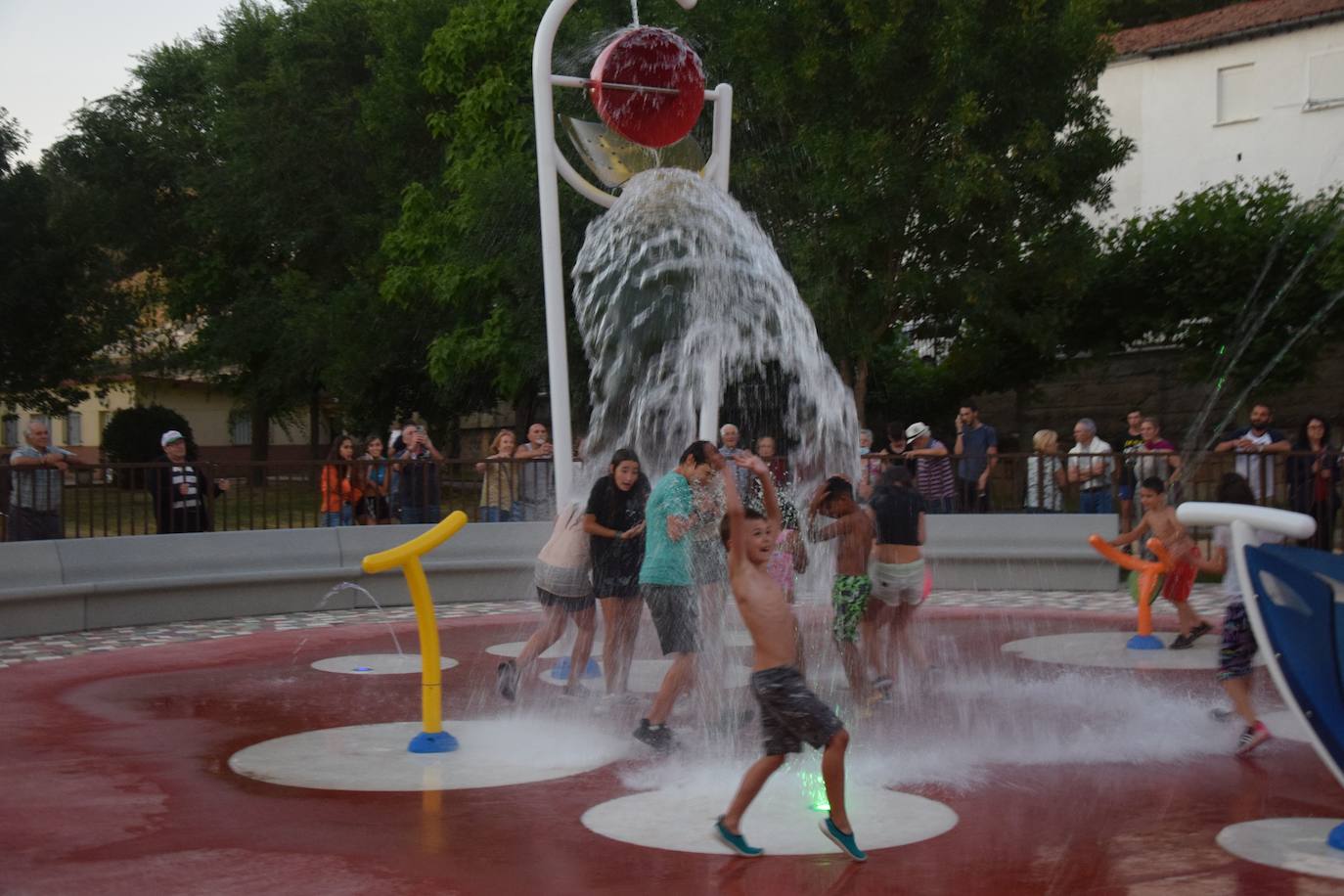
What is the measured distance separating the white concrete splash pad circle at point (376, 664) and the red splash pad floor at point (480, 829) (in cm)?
163

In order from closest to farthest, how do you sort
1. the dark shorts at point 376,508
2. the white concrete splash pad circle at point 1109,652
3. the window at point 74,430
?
1. the white concrete splash pad circle at point 1109,652
2. the dark shorts at point 376,508
3. the window at point 74,430

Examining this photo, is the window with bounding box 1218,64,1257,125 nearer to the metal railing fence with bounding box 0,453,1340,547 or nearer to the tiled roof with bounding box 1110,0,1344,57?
the tiled roof with bounding box 1110,0,1344,57

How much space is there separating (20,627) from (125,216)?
31.5m

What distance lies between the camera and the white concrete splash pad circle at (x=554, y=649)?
11516 mm

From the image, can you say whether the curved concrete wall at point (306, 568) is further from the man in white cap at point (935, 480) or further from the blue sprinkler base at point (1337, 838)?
the blue sprinkler base at point (1337, 838)

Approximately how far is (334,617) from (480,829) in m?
8.78

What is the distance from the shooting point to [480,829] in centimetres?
637

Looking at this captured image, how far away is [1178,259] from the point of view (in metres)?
31.9

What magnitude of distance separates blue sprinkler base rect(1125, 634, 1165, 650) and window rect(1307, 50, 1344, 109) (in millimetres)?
27030

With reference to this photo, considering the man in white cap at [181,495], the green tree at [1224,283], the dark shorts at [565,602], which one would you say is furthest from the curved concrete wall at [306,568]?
the green tree at [1224,283]

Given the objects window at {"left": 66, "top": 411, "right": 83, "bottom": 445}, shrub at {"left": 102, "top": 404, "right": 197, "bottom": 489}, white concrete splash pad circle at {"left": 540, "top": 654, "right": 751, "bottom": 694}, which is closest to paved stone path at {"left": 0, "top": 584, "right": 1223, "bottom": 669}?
white concrete splash pad circle at {"left": 540, "top": 654, "right": 751, "bottom": 694}

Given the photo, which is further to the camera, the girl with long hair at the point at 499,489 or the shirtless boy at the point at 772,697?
the girl with long hair at the point at 499,489

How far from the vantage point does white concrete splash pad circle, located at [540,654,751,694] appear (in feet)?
32.5

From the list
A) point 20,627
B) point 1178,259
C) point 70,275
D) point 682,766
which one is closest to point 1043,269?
point 1178,259
